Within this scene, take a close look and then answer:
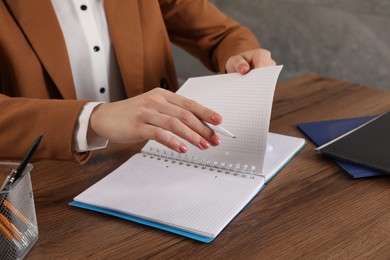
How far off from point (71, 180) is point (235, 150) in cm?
32

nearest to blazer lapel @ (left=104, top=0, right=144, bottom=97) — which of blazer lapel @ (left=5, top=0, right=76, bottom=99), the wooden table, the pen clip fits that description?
Result: blazer lapel @ (left=5, top=0, right=76, bottom=99)

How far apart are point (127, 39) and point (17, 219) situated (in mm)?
829

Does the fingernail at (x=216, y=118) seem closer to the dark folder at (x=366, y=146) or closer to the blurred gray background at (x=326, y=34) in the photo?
the dark folder at (x=366, y=146)

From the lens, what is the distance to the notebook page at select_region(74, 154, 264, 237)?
2.95 feet

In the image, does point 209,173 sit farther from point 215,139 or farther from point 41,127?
point 41,127

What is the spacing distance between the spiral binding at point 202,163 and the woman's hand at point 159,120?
0.13 meters

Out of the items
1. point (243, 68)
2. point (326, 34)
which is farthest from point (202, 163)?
point (326, 34)

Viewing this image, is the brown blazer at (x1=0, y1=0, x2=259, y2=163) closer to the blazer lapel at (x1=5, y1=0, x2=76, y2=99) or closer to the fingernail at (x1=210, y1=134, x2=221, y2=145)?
the blazer lapel at (x1=5, y1=0, x2=76, y2=99)

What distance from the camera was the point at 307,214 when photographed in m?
0.92

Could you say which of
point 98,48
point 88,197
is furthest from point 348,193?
point 98,48

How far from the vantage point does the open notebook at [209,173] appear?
3.00 ft

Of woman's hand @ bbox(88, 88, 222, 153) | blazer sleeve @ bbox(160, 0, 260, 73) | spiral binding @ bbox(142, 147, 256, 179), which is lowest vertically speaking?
spiral binding @ bbox(142, 147, 256, 179)

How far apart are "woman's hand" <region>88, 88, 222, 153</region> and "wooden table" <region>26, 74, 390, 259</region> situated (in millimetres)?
135

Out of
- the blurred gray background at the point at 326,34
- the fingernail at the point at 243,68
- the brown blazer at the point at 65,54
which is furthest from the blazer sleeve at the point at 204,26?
the blurred gray background at the point at 326,34
